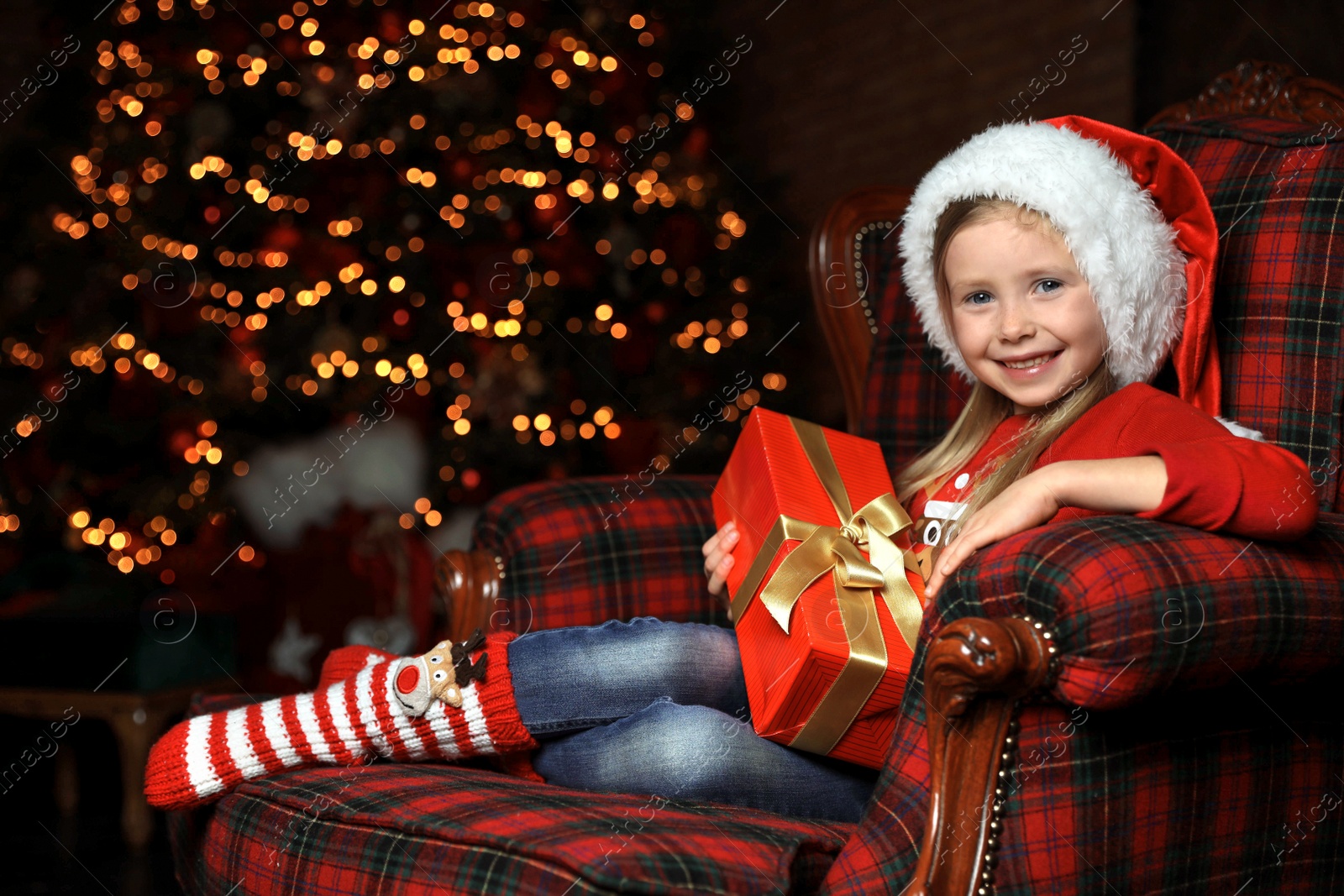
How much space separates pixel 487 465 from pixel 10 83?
2.60 m

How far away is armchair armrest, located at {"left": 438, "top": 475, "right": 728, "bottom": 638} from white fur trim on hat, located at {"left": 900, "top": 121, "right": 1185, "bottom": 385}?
0.62m

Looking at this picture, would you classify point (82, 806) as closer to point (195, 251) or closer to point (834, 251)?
point (195, 251)

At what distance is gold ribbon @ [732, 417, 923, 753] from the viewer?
1171 millimetres

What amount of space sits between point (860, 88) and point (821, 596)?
125 inches

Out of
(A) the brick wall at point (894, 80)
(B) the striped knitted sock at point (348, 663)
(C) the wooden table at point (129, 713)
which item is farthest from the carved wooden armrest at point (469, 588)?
(A) the brick wall at point (894, 80)

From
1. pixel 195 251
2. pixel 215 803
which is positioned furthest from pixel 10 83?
pixel 215 803

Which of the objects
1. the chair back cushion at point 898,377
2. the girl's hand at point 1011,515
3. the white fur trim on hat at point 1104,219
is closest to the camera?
the girl's hand at point 1011,515

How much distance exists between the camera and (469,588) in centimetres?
162

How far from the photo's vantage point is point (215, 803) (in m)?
1.24

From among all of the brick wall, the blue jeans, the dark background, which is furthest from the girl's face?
the brick wall

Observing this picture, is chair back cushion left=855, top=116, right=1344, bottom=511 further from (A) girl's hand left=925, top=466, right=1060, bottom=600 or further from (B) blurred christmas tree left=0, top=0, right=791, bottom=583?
(B) blurred christmas tree left=0, top=0, right=791, bottom=583

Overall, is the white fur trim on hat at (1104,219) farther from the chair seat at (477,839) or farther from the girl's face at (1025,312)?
the chair seat at (477,839)

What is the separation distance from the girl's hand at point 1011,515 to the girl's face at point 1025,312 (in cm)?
31

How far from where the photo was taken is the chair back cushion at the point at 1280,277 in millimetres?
1378
